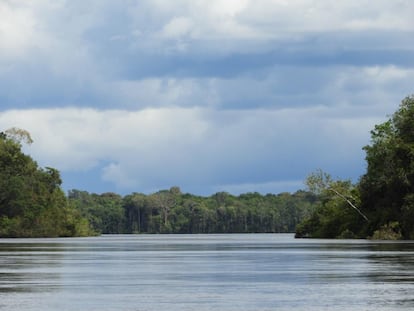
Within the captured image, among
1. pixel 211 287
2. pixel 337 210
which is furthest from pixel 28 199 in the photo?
pixel 211 287

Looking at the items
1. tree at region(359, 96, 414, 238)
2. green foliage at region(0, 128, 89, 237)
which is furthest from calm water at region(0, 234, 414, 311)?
green foliage at region(0, 128, 89, 237)

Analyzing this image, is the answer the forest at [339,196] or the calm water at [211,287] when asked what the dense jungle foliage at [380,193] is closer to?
the forest at [339,196]

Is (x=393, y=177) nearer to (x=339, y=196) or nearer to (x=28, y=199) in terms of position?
(x=339, y=196)

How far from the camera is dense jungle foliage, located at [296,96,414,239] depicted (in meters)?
106

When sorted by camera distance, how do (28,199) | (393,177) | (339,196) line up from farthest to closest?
1. (28,199)
2. (339,196)
3. (393,177)

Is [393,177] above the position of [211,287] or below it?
above

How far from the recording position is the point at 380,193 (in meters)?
113

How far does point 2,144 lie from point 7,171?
4628 mm

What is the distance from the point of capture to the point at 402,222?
105500mm

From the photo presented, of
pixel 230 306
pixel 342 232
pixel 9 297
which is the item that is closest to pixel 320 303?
pixel 230 306

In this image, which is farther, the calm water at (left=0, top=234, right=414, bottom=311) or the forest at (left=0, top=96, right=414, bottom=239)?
the forest at (left=0, top=96, right=414, bottom=239)

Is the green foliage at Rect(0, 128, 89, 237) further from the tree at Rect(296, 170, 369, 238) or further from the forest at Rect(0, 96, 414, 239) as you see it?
the tree at Rect(296, 170, 369, 238)

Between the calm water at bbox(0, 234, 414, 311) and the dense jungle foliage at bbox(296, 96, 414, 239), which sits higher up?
the dense jungle foliage at bbox(296, 96, 414, 239)

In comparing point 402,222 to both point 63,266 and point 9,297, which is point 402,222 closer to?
point 63,266
